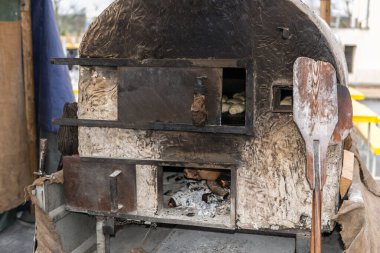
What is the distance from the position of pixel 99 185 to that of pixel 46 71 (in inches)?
79.7

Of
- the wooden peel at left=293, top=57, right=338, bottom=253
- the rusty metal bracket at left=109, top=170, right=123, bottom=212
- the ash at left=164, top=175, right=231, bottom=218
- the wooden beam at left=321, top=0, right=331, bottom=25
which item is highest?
the wooden beam at left=321, top=0, right=331, bottom=25

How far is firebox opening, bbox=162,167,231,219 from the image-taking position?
8.54 feet

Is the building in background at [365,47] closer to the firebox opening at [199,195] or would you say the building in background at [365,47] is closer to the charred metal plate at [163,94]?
the firebox opening at [199,195]

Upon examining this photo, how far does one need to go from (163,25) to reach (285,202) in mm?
1177

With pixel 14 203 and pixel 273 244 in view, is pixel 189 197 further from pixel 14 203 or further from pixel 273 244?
pixel 14 203

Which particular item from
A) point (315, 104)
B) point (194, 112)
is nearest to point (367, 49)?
point (315, 104)

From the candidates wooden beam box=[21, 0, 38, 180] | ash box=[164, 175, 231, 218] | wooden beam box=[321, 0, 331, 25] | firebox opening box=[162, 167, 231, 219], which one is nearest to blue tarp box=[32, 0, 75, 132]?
wooden beam box=[21, 0, 38, 180]

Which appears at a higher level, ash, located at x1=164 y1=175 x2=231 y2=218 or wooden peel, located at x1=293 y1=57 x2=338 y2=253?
wooden peel, located at x1=293 y1=57 x2=338 y2=253

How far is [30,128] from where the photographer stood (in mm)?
4152

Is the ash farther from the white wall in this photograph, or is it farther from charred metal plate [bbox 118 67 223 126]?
the white wall

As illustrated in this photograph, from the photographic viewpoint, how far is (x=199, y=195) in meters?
2.93

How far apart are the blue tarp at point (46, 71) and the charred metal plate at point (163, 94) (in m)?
1.96

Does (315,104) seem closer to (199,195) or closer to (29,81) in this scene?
(199,195)

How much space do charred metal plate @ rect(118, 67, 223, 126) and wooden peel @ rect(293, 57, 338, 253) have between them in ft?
1.39
